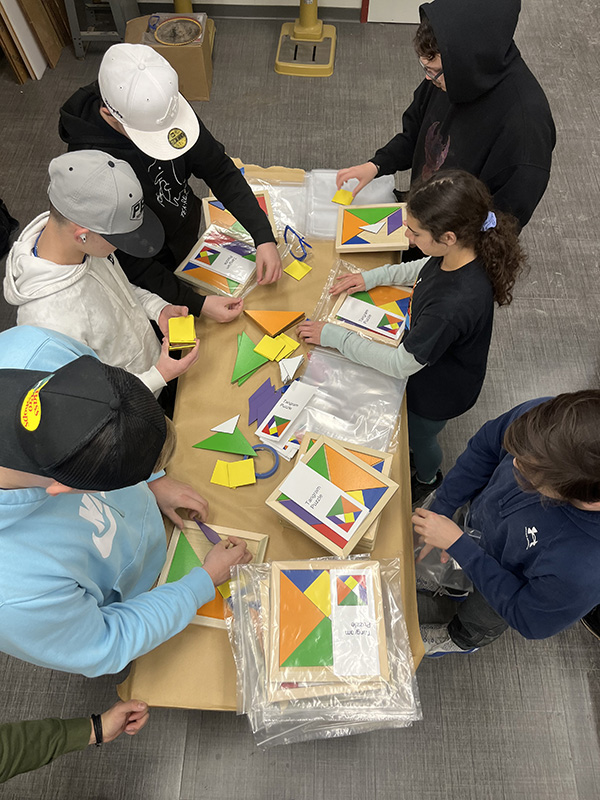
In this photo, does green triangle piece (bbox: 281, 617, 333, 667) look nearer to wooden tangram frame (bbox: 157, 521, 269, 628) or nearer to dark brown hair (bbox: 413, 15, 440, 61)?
wooden tangram frame (bbox: 157, 521, 269, 628)

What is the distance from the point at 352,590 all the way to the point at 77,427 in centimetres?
82

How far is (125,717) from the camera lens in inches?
55.9

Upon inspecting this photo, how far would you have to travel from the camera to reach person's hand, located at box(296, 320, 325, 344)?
1.87m

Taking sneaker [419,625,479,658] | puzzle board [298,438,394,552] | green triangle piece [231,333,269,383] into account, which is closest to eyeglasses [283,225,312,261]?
green triangle piece [231,333,269,383]

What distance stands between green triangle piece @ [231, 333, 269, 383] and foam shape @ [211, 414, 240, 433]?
16 centimetres

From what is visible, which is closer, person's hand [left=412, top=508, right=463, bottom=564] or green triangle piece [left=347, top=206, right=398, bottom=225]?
person's hand [left=412, top=508, right=463, bottom=564]

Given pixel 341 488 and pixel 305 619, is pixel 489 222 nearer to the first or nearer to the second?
pixel 341 488

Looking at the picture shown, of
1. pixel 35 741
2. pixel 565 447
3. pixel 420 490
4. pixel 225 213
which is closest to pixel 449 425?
pixel 420 490

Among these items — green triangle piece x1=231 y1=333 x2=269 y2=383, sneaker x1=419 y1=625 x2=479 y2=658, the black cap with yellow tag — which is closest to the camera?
the black cap with yellow tag

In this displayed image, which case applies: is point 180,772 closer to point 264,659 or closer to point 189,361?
point 264,659

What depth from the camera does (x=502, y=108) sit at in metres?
1.85

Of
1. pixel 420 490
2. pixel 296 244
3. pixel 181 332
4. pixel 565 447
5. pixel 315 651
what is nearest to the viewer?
pixel 565 447

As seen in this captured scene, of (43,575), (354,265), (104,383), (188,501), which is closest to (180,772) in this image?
(188,501)

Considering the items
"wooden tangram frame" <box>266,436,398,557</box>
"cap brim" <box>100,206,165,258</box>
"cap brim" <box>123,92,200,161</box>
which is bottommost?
"wooden tangram frame" <box>266,436,398,557</box>
